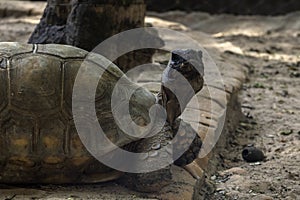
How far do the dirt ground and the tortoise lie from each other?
109 mm

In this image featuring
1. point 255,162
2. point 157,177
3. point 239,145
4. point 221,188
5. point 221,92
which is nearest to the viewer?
point 157,177

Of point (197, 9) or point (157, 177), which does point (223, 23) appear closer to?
point (197, 9)

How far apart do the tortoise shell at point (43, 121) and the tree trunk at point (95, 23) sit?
1.28 meters

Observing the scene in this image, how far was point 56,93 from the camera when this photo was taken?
243cm

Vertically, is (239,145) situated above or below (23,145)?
below

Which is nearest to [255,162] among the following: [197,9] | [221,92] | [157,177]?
[221,92]

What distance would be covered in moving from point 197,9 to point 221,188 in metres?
5.16

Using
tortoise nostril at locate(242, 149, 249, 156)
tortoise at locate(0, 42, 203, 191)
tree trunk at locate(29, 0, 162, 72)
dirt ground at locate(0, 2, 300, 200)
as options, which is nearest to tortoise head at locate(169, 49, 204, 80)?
tortoise at locate(0, 42, 203, 191)

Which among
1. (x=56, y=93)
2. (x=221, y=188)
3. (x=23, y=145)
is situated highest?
(x=56, y=93)

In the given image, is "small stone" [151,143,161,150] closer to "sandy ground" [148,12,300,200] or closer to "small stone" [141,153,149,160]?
"small stone" [141,153,149,160]

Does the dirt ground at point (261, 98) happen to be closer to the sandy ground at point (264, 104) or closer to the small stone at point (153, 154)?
the sandy ground at point (264, 104)

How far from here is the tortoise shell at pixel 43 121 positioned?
2.39 metres

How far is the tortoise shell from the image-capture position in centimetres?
239

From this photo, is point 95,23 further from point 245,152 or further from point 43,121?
point 43,121
